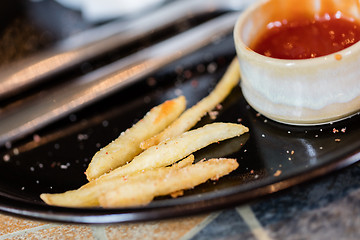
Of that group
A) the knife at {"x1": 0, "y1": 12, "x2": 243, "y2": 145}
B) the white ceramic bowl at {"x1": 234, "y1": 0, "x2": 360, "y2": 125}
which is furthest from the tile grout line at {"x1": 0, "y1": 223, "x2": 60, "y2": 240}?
the white ceramic bowl at {"x1": 234, "y1": 0, "x2": 360, "y2": 125}

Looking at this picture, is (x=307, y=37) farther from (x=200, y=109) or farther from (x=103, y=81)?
(x=103, y=81)

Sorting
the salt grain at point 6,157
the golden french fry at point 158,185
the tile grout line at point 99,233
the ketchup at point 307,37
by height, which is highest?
the ketchup at point 307,37

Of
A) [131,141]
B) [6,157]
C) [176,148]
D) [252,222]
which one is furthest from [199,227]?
[6,157]

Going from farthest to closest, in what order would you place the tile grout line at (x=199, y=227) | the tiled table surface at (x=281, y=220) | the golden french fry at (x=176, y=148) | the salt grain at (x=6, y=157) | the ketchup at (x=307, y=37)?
the salt grain at (x=6, y=157) → the ketchup at (x=307, y=37) → the golden french fry at (x=176, y=148) → the tile grout line at (x=199, y=227) → the tiled table surface at (x=281, y=220)

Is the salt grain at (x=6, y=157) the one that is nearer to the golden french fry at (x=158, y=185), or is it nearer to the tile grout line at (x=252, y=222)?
the golden french fry at (x=158, y=185)

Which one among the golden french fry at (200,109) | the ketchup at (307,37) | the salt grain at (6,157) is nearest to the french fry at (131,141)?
the golden french fry at (200,109)

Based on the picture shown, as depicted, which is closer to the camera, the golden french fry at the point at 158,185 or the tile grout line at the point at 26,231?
the golden french fry at the point at 158,185

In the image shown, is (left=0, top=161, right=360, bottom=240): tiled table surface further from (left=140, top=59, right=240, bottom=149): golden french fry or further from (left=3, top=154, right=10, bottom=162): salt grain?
(left=3, top=154, right=10, bottom=162): salt grain

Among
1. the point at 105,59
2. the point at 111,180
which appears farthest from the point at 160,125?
the point at 105,59
